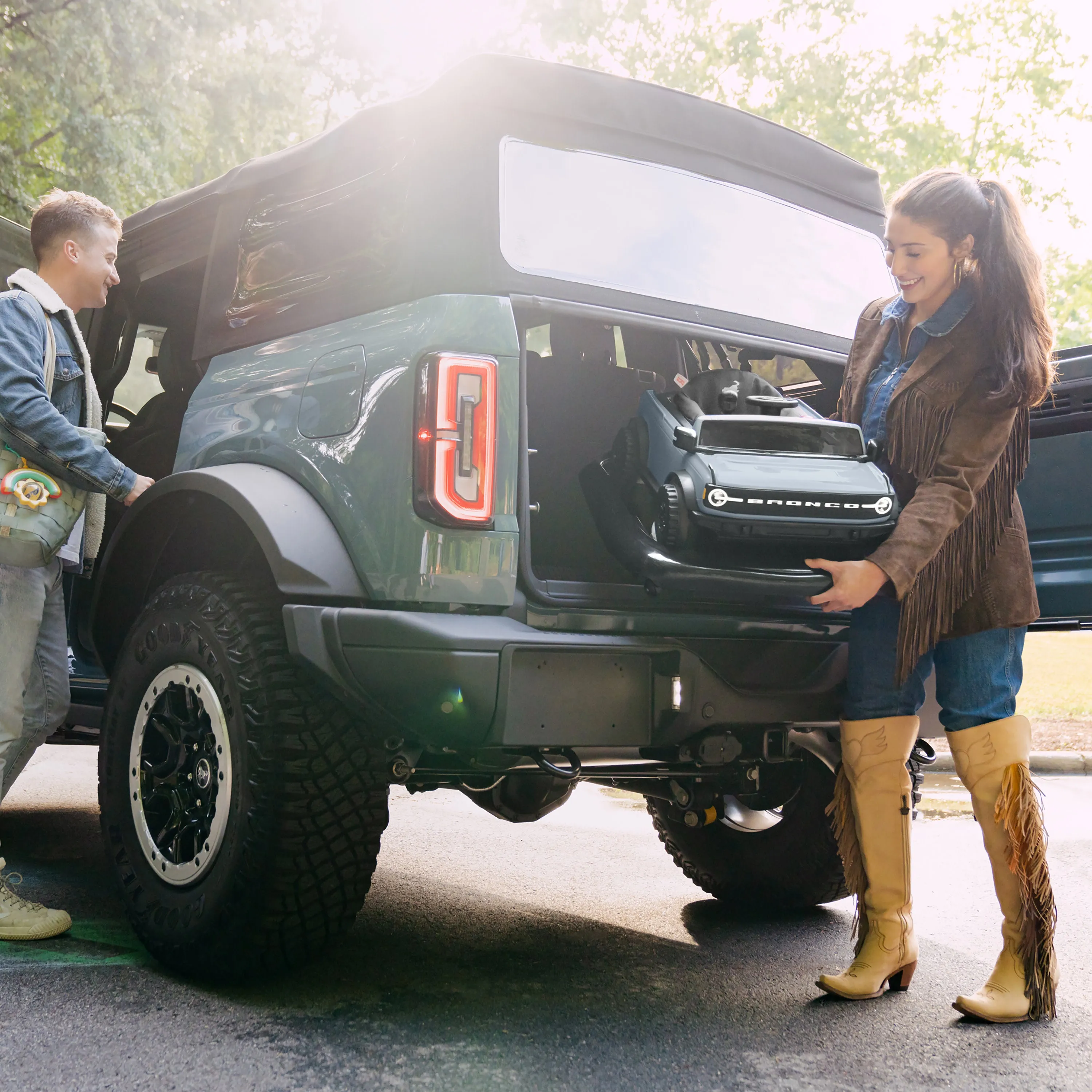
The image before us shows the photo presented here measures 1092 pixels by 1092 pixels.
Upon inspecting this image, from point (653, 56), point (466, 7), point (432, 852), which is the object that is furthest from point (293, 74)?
point (432, 852)

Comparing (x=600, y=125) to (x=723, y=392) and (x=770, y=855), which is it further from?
(x=770, y=855)

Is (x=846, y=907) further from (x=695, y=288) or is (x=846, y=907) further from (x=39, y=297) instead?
(x=39, y=297)

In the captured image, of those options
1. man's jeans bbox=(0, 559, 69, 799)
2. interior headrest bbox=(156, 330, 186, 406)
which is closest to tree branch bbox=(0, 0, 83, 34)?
interior headrest bbox=(156, 330, 186, 406)

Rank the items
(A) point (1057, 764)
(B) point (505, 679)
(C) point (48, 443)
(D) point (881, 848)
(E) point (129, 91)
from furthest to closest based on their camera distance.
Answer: (E) point (129, 91) → (A) point (1057, 764) → (C) point (48, 443) → (D) point (881, 848) → (B) point (505, 679)

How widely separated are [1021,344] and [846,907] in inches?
91.5

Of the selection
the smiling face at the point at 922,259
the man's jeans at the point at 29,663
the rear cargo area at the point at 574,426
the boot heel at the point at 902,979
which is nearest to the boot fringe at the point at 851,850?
the boot heel at the point at 902,979

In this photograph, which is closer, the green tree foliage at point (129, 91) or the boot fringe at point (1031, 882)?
the boot fringe at point (1031, 882)

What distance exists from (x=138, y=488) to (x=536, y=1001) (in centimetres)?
168

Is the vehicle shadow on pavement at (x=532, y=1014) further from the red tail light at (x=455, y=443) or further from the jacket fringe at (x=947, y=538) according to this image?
the red tail light at (x=455, y=443)

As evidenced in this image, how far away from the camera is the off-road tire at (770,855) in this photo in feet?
13.1

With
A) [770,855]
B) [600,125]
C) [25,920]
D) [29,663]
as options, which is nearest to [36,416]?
[29,663]

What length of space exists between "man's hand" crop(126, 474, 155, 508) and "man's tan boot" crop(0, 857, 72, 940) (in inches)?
39.6

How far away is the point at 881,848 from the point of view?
307cm

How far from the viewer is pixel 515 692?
2.64 meters
